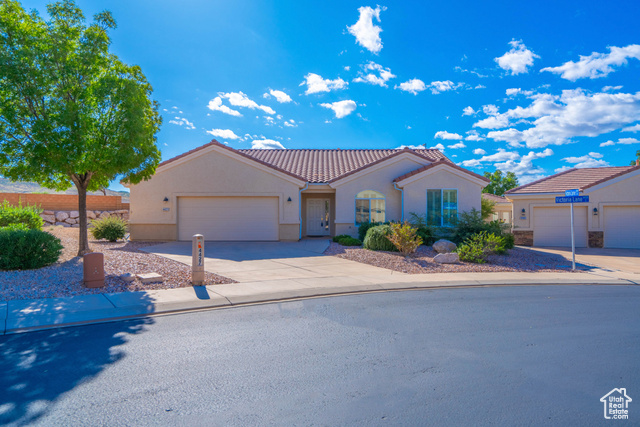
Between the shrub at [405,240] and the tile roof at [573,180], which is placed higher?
the tile roof at [573,180]

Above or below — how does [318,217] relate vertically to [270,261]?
above

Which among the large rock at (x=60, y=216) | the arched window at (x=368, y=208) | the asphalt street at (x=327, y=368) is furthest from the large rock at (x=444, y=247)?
the large rock at (x=60, y=216)

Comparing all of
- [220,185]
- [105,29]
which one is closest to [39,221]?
[220,185]

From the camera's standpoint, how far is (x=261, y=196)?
19047 millimetres

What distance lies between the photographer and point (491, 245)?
45.5ft

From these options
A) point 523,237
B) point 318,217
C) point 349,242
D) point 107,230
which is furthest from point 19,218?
point 523,237

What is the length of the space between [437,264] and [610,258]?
805 cm

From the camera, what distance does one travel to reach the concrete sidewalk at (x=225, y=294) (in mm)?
6492

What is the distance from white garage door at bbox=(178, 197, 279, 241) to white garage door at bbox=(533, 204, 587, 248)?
515 inches

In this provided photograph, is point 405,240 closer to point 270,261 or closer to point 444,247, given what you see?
point 444,247

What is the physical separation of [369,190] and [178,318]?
1406 centimetres

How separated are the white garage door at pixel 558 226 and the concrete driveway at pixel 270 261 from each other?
1083 cm

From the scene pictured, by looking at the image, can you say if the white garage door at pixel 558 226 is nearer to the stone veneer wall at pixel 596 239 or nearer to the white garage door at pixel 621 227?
the stone veneer wall at pixel 596 239

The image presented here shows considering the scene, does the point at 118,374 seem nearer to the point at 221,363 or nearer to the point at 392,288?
the point at 221,363
